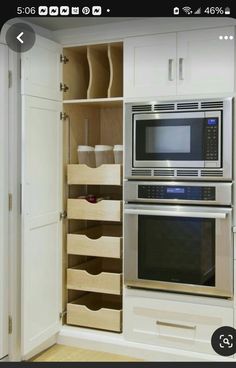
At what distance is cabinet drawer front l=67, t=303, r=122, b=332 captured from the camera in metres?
2.70

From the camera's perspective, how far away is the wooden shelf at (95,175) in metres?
2.67

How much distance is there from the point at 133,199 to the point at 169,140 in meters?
0.39

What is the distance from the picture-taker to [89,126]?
310 cm

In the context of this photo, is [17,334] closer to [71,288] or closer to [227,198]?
[71,288]

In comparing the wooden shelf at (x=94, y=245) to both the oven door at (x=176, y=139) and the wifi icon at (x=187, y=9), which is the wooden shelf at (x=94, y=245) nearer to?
the oven door at (x=176, y=139)

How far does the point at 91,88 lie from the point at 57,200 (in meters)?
0.73

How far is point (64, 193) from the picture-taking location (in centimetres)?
282

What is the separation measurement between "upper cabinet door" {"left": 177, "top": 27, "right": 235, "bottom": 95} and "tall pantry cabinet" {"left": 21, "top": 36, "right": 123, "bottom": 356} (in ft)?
1.40

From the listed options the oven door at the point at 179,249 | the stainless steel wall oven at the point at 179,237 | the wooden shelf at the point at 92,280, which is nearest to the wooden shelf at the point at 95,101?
the stainless steel wall oven at the point at 179,237

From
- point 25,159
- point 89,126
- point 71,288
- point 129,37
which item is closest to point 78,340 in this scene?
point 71,288

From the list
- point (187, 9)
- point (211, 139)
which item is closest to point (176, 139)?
point (211, 139)

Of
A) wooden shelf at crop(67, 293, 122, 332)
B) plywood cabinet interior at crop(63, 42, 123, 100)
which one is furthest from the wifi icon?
wooden shelf at crop(67, 293, 122, 332)

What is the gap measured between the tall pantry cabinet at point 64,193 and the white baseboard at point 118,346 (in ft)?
0.17

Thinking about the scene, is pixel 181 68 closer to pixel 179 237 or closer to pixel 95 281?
pixel 179 237
